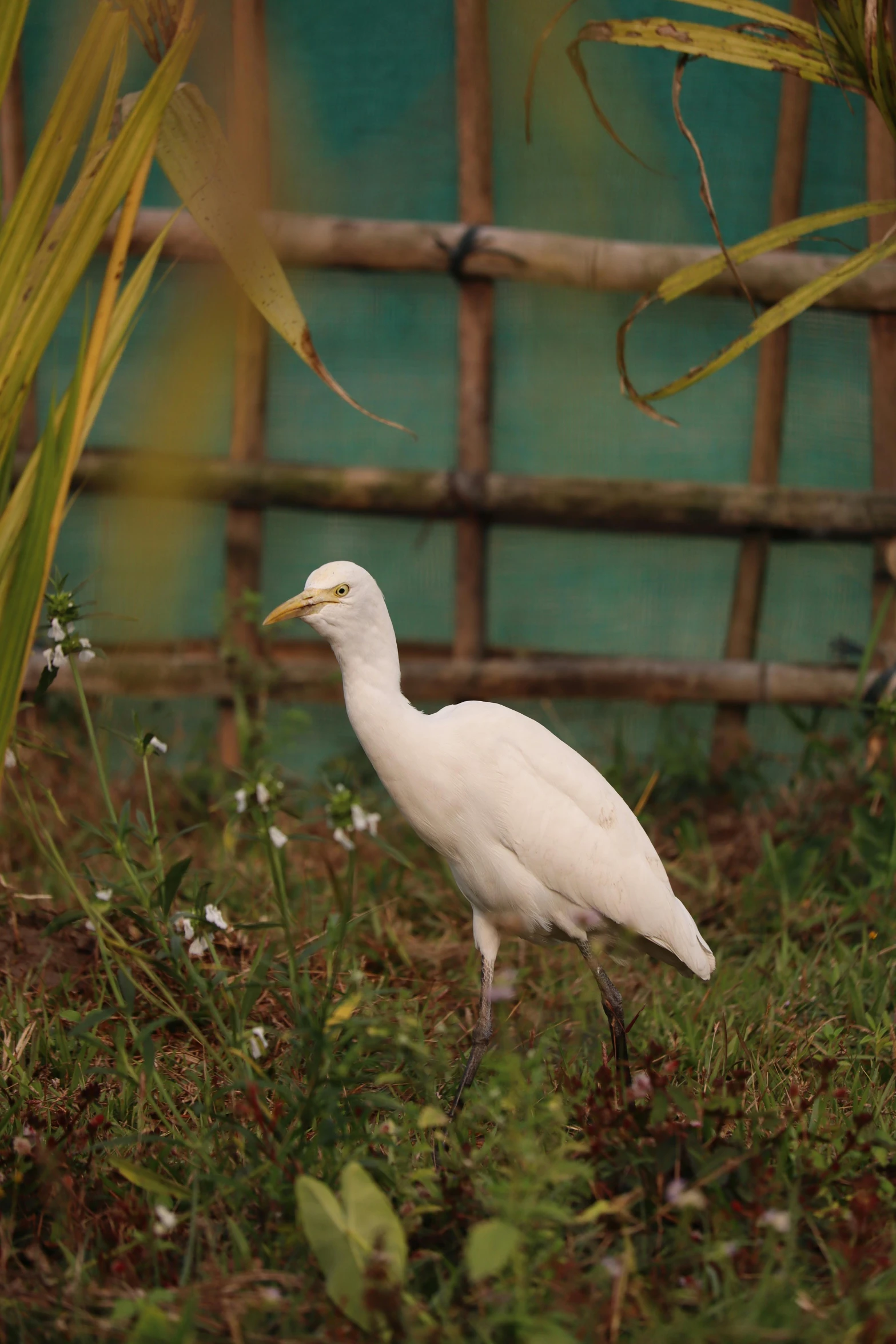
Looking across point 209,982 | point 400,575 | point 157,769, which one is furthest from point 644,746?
point 209,982

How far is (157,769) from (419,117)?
2237mm

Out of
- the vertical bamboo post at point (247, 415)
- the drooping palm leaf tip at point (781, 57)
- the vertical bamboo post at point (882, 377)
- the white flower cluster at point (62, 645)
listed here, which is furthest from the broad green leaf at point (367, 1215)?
the vertical bamboo post at point (882, 377)

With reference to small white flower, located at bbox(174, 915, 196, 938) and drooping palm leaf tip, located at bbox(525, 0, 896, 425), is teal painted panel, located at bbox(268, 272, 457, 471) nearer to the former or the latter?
drooping palm leaf tip, located at bbox(525, 0, 896, 425)

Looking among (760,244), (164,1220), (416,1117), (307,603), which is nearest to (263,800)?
(307,603)

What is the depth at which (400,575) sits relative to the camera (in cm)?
381

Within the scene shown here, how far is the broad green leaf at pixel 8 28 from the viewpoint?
1.55m

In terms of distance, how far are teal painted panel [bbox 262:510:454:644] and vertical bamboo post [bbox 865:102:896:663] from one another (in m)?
1.40

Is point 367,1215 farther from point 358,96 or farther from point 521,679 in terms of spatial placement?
point 358,96

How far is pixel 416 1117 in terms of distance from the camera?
1751 mm

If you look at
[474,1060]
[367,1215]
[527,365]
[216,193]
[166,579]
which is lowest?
[474,1060]

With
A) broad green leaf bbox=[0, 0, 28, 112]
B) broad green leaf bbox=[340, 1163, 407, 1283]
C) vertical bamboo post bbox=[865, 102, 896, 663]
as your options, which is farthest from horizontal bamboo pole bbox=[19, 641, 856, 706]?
broad green leaf bbox=[340, 1163, 407, 1283]

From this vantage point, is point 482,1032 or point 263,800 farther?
point 482,1032

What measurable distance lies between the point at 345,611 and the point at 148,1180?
0.91 metres

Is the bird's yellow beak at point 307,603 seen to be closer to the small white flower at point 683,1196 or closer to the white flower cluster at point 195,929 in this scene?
the white flower cluster at point 195,929
